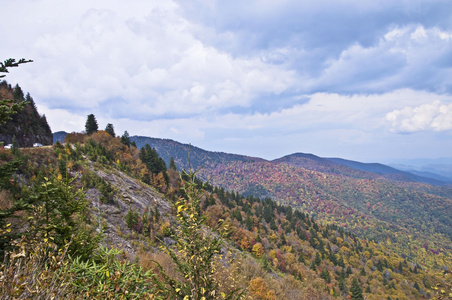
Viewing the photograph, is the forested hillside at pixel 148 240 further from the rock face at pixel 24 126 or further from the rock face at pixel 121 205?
the rock face at pixel 24 126

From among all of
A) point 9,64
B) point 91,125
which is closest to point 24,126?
point 91,125

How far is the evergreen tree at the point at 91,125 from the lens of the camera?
4956cm

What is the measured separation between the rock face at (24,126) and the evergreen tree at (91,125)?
11.1m

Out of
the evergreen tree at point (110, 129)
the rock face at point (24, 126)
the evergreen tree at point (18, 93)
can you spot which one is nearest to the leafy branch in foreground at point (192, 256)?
the rock face at point (24, 126)

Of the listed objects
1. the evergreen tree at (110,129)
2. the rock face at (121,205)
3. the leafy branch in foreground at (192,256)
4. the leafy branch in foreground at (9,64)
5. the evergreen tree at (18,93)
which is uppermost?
the evergreen tree at (18,93)

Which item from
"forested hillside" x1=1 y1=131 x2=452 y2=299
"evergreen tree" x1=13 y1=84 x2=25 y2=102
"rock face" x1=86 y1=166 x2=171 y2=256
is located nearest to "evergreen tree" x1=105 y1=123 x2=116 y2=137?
"forested hillside" x1=1 y1=131 x2=452 y2=299

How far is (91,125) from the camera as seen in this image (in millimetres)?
50344

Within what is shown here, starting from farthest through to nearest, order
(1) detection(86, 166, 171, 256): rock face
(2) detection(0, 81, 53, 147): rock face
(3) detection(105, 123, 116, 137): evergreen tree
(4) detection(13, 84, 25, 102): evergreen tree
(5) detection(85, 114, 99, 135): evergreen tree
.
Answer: (3) detection(105, 123, 116, 137): evergreen tree < (5) detection(85, 114, 99, 135): evergreen tree < (4) detection(13, 84, 25, 102): evergreen tree < (2) detection(0, 81, 53, 147): rock face < (1) detection(86, 166, 171, 256): rock face

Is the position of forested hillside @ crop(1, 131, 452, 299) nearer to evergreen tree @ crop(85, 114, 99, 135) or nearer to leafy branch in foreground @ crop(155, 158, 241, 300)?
leafy branch in foreground @ crop(155, 158, 241, 300)

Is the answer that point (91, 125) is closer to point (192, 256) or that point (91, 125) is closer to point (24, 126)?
point (24, 126)

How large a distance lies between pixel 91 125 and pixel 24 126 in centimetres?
1263

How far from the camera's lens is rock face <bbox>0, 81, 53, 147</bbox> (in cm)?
4053

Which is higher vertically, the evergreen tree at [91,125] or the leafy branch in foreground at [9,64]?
the evergreen tree at [91,125]

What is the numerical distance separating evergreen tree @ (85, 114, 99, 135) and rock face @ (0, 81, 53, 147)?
1111cm
